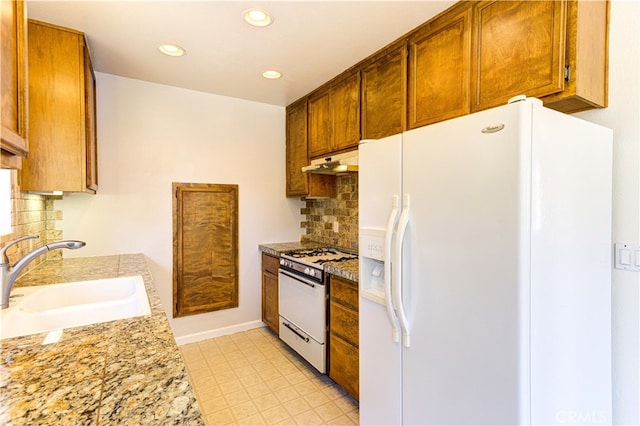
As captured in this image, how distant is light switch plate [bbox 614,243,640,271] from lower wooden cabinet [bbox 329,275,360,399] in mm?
1314

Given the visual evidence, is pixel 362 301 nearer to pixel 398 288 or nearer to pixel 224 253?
pixel 398 288

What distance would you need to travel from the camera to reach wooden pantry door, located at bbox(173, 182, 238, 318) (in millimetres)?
3045

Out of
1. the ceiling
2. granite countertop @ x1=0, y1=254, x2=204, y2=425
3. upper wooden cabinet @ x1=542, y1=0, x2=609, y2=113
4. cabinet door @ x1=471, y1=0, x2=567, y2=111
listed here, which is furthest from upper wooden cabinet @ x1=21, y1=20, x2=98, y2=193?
upper wooden cabinet @ x1=542, y1=0, x2=609, y2=113

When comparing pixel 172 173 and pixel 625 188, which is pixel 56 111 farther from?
pixel 625 188

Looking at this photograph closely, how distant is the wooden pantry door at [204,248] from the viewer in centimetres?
304

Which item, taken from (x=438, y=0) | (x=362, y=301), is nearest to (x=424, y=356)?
(x=362, y=301)

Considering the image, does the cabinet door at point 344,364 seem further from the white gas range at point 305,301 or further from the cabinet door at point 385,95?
the cabinet door at point 385,95

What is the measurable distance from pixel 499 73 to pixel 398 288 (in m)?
1.18

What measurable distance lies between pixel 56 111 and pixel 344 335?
2343 millimetres

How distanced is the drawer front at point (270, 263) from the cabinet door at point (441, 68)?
1850 mm

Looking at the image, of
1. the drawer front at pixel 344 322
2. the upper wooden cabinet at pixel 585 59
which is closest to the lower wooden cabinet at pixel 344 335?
the drawer front at pixel 344 322

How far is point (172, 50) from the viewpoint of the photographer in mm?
2256

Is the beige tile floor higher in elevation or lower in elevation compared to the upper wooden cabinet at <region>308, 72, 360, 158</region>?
lower

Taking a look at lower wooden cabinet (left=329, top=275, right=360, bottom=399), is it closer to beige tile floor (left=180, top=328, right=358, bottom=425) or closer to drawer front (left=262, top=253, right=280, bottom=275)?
beige tile floor (left=180, top=328, right=358, bottom=425)
